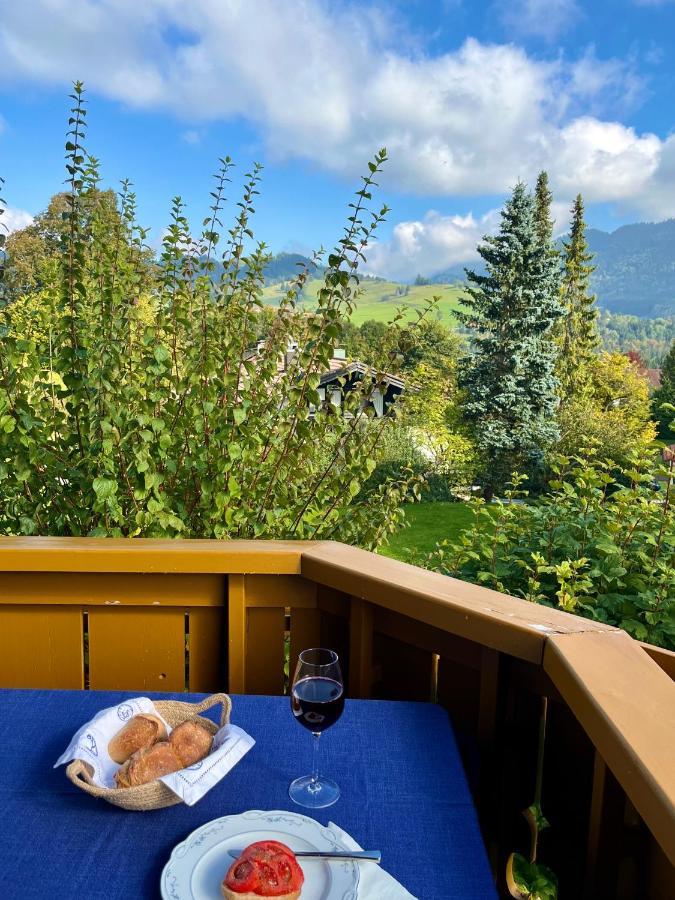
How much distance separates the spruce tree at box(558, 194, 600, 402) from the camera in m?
29.1

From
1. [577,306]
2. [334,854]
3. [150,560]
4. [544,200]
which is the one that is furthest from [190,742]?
[577,306]

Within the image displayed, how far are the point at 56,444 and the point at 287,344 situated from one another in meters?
0.90

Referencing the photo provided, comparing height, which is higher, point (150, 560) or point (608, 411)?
point (150, 560)

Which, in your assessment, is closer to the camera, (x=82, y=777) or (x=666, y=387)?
(x=82, y=777)

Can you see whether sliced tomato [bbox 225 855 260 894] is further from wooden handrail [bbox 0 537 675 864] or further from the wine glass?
wooden handrail [bbox 0 537 675 864]

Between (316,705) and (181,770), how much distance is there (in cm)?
21

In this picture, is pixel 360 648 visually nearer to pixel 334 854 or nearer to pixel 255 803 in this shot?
pixel 255 803

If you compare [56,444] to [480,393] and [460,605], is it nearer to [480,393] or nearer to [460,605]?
[460,605]

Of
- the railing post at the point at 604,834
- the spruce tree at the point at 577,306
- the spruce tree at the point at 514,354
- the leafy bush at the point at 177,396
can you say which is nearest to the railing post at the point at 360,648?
the railing post at the point at 604,834

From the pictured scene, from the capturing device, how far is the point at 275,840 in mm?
898

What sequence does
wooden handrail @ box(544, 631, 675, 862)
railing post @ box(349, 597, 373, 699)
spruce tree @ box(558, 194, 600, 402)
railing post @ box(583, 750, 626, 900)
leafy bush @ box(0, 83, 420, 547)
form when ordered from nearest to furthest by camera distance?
wooden handrail @ box(544, 631, 675, 862)
railing post @ box(583, 750, 626, 900)
railing post @ box(349, 597, 373, 699)
leafy bush @ box(0, 83, 420, 547)
spruce tree @ box(558, 194, 600, 402)

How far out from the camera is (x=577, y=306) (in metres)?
31.2

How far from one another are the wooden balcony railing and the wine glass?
1.09 ft

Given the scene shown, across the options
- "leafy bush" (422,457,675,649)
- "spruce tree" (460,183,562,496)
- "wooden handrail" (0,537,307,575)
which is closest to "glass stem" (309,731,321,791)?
"wooden handrail" (0,537,307,575)
